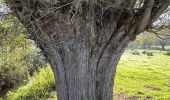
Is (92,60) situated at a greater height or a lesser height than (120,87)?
greater

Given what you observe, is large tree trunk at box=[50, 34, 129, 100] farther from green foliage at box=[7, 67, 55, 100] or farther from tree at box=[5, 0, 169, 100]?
green foliage at box=[7, 67, 55, 100]

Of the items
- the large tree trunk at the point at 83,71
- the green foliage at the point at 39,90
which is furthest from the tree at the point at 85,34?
the green foliage at the point at 39,90

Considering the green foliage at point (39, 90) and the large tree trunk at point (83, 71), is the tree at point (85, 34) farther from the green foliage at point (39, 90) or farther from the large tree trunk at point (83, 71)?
the green foliage at point (39, 90)

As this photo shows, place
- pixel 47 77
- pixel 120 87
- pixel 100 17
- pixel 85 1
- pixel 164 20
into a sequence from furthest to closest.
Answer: pixel 120 87 < pixel 47 77 < pixel 164 20 < pixel 100 17 < pixel 85 1

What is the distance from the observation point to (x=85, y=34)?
245 inches

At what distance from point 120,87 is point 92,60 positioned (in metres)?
11.9

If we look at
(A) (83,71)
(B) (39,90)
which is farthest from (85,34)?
(B) (39,90)

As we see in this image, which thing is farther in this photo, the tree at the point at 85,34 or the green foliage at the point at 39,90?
the green foliage at the point at 39,90

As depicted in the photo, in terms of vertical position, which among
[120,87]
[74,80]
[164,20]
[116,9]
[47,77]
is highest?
[116,9]

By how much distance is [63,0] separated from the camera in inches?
233

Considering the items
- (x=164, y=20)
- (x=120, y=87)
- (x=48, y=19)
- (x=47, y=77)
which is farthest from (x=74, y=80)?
(x=120, y=87)

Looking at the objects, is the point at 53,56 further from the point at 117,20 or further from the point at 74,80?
the point at 117,20

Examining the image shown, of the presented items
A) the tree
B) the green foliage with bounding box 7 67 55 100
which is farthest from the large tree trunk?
the green foliage with bounding box 7 67 55 100

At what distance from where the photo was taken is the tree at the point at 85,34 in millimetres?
6031
